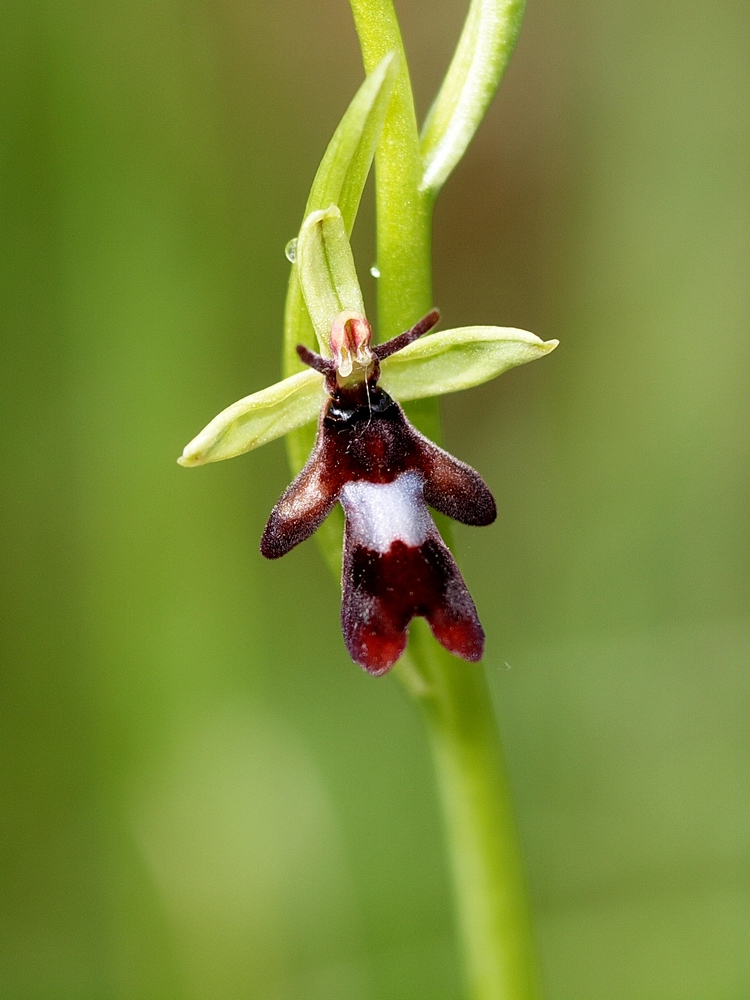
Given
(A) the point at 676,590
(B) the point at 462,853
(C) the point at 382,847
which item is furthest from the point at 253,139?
(B) the point at 462,853

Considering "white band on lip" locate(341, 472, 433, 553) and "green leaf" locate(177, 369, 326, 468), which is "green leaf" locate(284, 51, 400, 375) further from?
"white band on lip" locate(341, 472, 433, 553)

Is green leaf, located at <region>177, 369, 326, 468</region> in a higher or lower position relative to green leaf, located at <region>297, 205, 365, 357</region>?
lower

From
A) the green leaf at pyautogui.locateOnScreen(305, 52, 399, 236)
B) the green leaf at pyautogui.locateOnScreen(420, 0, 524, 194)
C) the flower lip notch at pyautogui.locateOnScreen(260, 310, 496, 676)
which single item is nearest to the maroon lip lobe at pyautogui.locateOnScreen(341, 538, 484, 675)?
the flower lip notch at pyautogui.locateOnScreen(260, 310, 496, 676)

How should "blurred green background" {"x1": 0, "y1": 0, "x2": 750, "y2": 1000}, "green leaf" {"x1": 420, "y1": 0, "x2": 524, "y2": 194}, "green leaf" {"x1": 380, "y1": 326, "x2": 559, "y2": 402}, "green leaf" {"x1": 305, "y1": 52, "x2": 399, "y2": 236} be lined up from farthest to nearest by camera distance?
"blurred green background" {"x1": 0, "y1": 0, "x2": 750, "y2": 1000} → "green leaf" {"x1": 420, "y1": 0, "x2": 524, "y2": 194} → "green leaf" {"x1": 380, "y1": 326, "x2": 559, "y2": 402} → "green leaf" {"x1": 305, "y1": 52, "x2": 399, "y2": 236}

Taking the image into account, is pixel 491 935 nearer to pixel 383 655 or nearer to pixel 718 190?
pixel 383 655

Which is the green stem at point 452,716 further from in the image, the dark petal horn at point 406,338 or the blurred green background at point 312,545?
the blurred green background at point 312,545

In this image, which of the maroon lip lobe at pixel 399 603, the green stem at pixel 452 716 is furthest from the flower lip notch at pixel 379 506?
the green stem at pixel 452 716

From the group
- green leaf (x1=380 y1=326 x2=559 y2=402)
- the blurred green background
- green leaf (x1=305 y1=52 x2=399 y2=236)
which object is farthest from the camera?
the blurred green background
